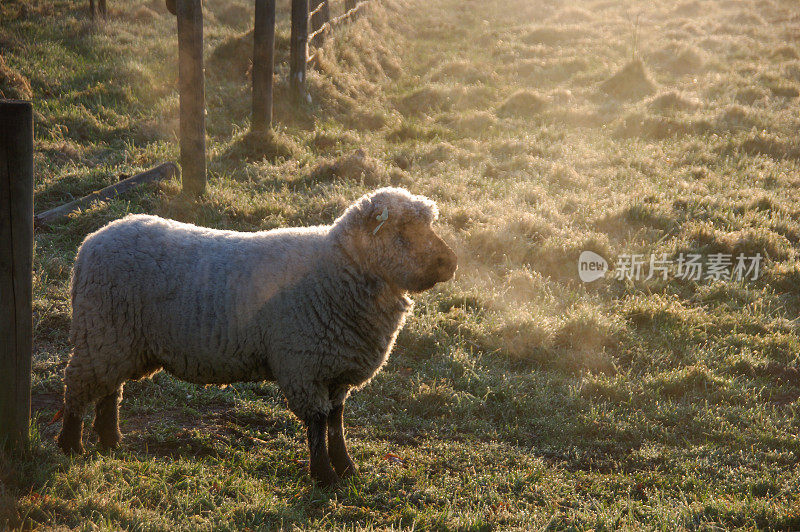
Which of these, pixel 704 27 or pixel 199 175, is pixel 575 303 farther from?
pixel 704 27

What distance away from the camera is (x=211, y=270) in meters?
4.77

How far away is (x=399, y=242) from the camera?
4.73 metres

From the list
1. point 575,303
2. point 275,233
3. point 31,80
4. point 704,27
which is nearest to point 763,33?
point 704,27

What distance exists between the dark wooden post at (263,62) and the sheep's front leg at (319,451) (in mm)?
8652

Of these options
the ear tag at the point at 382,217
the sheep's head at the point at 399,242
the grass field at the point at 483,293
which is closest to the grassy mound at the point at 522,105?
the grass field at the point at 483,293

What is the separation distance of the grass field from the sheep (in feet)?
1.92

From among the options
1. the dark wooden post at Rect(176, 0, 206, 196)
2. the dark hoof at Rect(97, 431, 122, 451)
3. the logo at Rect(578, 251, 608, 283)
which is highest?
the dark wooden post at Rect(176, 0, 206, 196)

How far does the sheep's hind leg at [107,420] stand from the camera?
4.94 metres

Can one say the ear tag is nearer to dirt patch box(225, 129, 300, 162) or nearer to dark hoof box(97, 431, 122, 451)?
dark hoof box(97, 431, 122, 451)

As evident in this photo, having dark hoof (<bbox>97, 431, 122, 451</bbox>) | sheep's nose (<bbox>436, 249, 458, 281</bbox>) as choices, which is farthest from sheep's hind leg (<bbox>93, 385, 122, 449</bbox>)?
sheep's nose (<bbox>436, 249, 458, 281</bbox>)

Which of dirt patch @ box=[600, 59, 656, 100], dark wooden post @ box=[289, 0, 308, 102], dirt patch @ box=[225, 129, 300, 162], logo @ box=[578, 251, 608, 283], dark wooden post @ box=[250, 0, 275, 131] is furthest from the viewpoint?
dirt patch @ box=[600, 59, 656, 100]

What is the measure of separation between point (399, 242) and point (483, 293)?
11.4 feet

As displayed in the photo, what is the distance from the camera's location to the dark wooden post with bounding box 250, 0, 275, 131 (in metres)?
11.9

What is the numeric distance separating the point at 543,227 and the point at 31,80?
10963 mm
